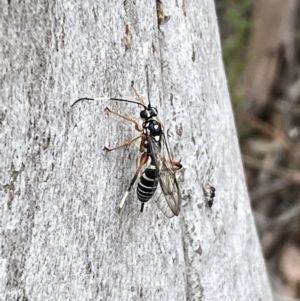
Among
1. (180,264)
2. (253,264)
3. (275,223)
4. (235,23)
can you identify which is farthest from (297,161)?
(180,264)

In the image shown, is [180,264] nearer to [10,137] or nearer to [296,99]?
[10,137]

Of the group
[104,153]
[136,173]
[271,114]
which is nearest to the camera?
[104,153]

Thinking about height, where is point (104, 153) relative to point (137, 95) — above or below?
below

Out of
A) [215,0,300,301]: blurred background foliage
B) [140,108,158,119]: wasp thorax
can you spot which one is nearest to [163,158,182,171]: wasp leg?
[140,108,158,119]: wasp thorax

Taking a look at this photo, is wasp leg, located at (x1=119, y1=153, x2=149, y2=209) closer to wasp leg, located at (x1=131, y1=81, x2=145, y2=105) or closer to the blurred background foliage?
wasp leg, located at (x1=131, y1=81, x2=145, y2=105)

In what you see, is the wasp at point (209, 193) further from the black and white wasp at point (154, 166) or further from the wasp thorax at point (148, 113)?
the wasp thorax at point (148, 113)

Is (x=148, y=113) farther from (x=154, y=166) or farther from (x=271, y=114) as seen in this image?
(x=271, y=114)

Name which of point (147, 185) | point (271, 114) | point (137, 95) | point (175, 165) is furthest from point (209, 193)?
point (271, 114)
